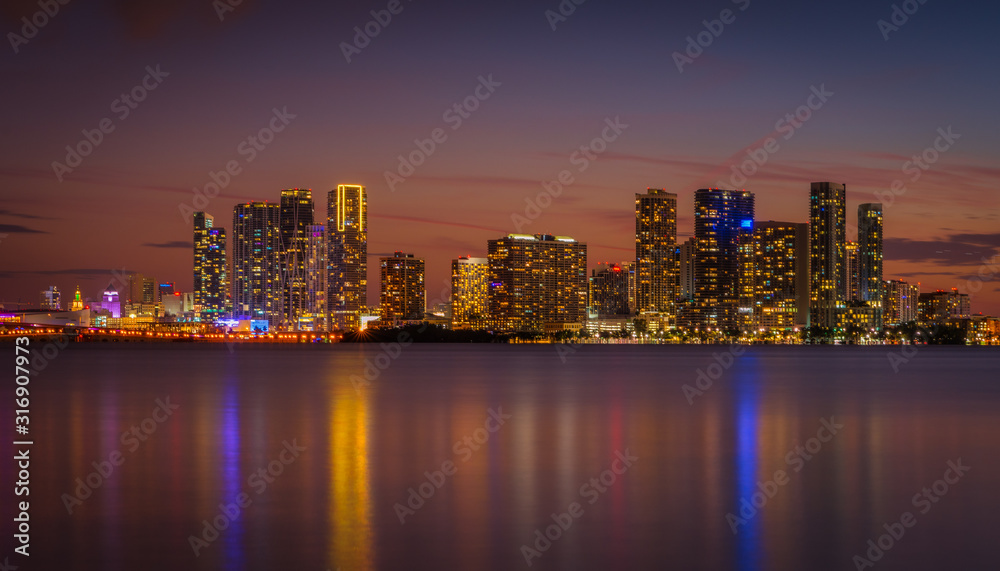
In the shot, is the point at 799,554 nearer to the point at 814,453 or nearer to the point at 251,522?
the point at 251,522

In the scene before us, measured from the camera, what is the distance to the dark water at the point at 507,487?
60.2ft

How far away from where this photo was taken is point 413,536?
19.6m

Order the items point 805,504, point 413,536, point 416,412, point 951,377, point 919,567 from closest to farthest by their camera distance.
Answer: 1. point 919,567
2. point 413,536
3. point 805,504
4. point 416,412
5. point 951,377

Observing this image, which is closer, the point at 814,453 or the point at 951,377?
the point at 814,453

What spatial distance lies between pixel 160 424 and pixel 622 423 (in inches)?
870

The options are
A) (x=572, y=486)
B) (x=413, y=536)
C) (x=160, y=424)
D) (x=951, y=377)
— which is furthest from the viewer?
(x=951, y=377)

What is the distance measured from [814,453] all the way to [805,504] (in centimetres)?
1125

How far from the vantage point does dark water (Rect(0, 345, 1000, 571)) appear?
18.3 meters

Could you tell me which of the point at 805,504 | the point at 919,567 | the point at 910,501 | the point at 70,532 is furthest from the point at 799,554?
the point at 70,532

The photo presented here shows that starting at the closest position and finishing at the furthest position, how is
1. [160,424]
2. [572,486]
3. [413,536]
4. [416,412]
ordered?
1. [413,536]
2. [572,486]
3. [160,424]
4. [416,412]

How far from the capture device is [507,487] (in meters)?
25.9

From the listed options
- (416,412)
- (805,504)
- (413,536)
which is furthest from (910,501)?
(416,412)

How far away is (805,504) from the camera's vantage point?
2336cm

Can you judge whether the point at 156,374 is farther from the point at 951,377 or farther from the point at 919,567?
the point at 919,567
